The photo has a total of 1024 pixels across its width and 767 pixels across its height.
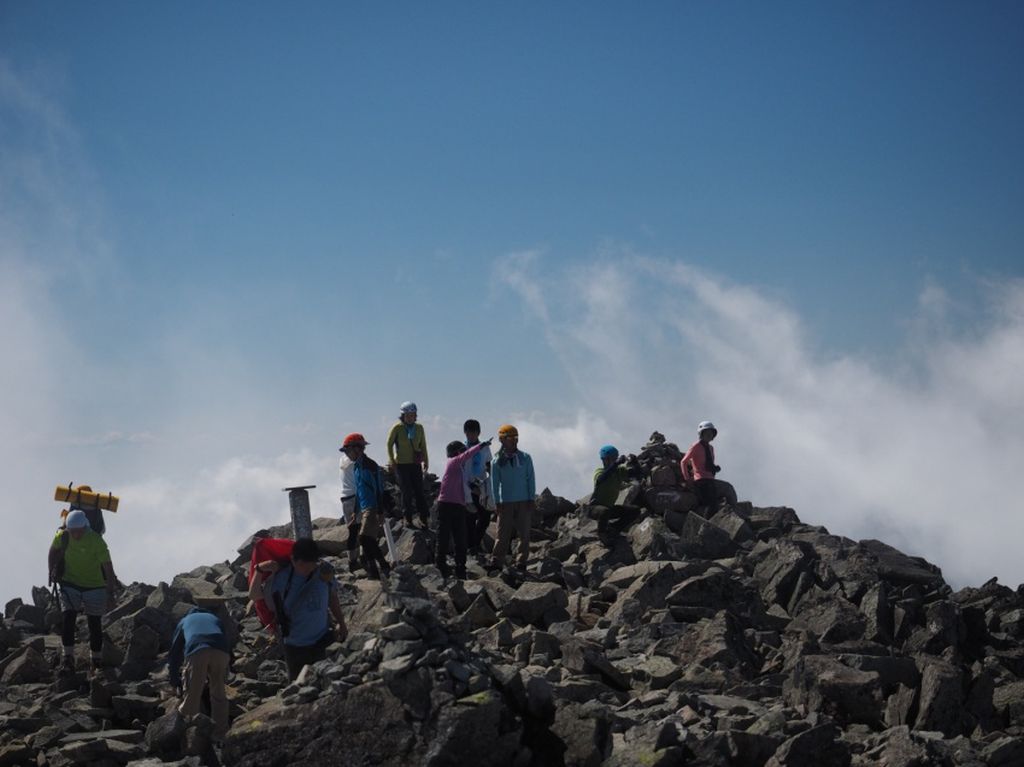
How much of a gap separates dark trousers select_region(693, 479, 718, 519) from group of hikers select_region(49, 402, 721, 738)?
0.02m

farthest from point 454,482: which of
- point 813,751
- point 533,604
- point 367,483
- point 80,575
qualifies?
point 813,751

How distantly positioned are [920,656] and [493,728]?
8.61 meters

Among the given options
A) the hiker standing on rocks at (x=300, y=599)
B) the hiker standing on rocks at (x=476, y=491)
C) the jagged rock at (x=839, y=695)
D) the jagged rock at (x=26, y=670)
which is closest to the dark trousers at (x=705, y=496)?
the hiker standing on rocks at (x=476, y=491)

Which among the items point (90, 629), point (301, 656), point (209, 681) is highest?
point (90, 629)

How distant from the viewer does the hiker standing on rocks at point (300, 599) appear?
12.6 metres

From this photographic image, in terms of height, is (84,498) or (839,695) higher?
(84,498)

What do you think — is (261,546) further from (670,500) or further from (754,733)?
(670,500)

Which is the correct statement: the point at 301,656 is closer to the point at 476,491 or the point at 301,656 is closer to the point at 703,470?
the point at 476,491

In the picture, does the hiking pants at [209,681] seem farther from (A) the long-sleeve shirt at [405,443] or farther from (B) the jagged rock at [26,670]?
(A) the long-sleeve shirt at [405,443]

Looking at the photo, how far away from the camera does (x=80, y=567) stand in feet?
57.3

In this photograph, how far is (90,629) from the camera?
58.4 ft

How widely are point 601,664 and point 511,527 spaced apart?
5.93 metres

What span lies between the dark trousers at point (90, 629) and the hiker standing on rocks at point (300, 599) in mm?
6459

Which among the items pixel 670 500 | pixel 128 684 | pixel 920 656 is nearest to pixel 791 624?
pixel 920 656
